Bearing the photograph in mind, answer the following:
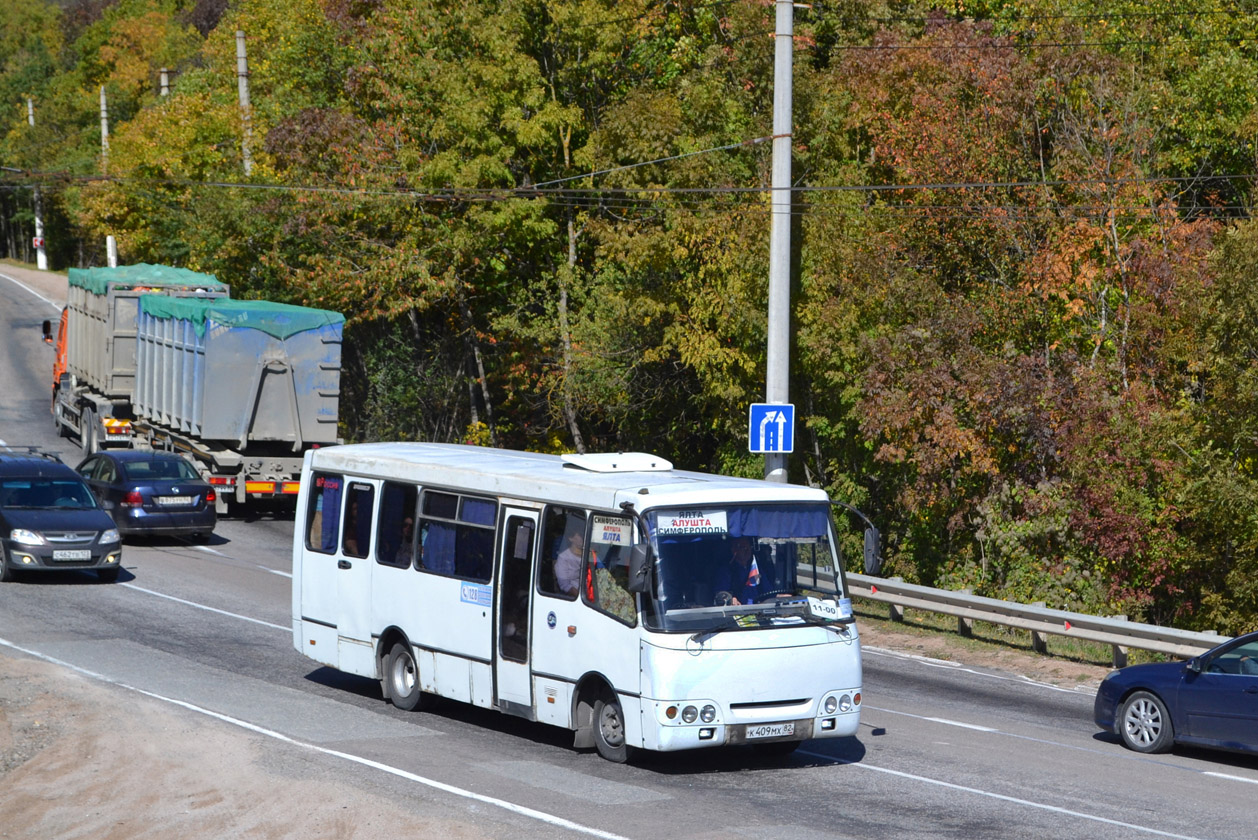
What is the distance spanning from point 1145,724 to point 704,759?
4.30m

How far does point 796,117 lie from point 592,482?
597 inches

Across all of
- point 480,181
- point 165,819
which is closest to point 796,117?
point 480,181

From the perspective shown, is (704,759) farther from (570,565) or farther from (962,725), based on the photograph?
(962,725)

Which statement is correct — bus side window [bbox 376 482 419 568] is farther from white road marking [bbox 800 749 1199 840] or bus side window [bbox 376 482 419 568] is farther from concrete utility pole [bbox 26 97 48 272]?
concrete utility pole [bbox 26 97 48 272]

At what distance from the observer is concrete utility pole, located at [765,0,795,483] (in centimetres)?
2080

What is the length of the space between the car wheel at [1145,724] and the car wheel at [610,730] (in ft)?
16.3

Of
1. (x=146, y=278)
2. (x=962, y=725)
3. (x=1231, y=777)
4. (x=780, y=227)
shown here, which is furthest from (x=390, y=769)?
(x=146, y=278)

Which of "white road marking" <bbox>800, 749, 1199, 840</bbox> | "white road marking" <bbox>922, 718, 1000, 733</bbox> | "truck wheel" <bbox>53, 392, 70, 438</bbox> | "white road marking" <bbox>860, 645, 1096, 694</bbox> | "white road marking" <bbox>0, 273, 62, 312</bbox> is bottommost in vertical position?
"white road marking" <bbox>860, 645, 1096, 694</bbox>

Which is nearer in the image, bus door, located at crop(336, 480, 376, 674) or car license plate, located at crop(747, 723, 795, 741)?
car license plate, located at crop(747, 723, 795, 741)

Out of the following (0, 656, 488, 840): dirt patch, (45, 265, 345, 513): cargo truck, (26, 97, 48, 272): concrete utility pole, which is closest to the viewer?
(0, 656, 488, 840): dirt patch

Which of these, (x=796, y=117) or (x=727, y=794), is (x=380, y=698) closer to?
(x=727, y=794)

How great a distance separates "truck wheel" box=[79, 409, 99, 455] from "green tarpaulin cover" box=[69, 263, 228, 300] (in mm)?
3018

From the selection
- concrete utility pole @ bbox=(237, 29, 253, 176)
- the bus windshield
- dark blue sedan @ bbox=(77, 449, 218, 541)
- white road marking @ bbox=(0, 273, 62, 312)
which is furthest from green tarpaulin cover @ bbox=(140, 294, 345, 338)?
white road marking @ bbox=(0, 273, 62, 312)

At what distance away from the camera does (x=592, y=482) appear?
1242 cm
